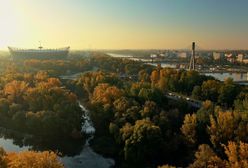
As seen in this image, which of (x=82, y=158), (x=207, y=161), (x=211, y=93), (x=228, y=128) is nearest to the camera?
(x=207, y=161)

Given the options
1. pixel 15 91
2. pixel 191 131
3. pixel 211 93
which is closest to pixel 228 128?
pixel 191 131

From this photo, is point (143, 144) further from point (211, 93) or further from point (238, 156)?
point (211, 93)

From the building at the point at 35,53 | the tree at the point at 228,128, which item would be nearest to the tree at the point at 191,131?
the tree at the point at 228,128

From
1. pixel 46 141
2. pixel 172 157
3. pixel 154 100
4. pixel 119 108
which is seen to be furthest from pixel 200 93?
pixel 46 141

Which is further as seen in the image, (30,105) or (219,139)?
(30,105)

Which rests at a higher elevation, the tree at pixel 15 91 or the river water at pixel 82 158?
the tree at pixel 15 91

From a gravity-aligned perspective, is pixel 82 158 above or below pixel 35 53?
below

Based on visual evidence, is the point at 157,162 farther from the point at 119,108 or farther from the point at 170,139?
the point at 119,108

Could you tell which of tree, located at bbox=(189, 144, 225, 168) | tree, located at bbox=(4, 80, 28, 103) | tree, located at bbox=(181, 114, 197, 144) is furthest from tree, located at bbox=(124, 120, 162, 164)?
tree, located at bbox=(4, 80, 28, 103)

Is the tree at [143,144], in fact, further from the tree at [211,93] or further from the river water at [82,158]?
the tree at [211,93]

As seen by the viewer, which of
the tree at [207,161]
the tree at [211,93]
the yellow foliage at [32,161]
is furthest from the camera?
the tree at [211,93]

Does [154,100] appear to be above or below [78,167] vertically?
above
